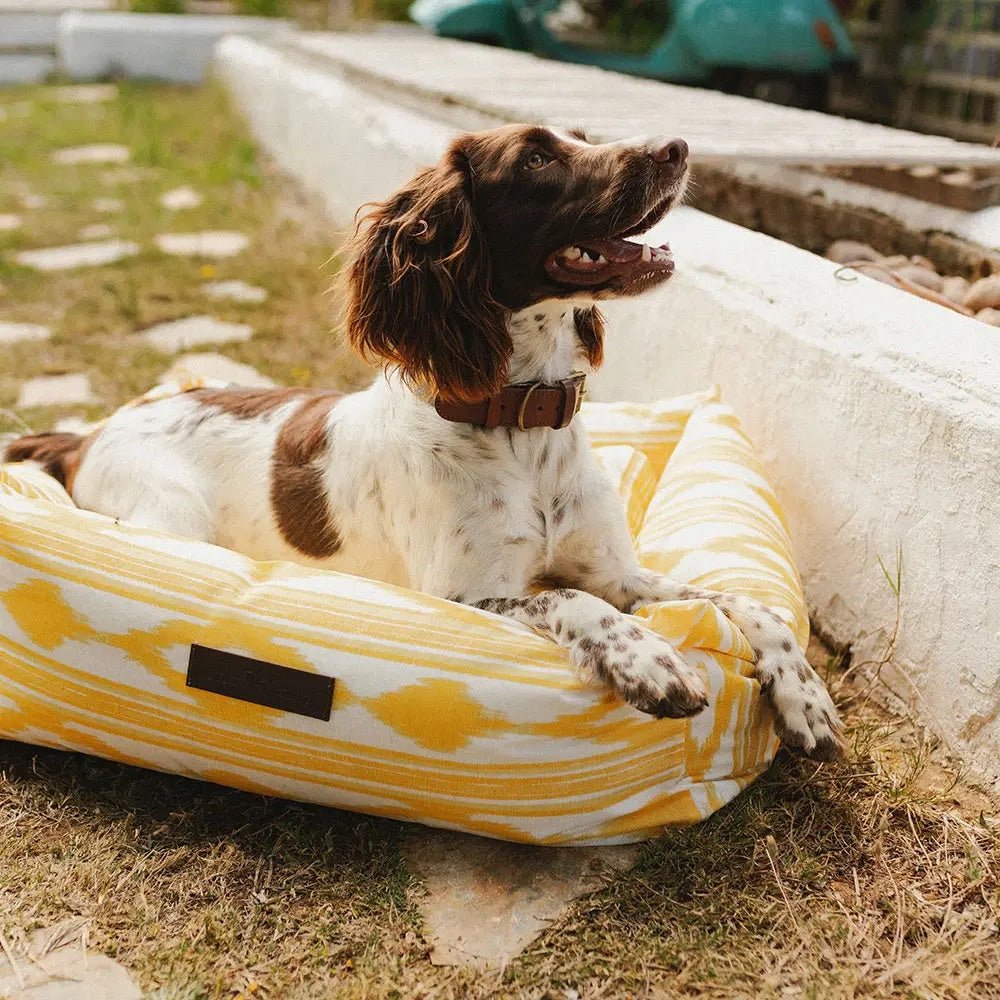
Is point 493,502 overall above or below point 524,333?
below

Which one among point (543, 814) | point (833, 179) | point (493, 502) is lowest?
point (543, 814)

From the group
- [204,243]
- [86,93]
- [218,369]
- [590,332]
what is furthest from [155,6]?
[590,332]

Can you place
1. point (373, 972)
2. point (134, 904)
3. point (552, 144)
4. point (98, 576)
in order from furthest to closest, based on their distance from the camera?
1. point (552, 144)
2. point (98, 576)
3. point (134, 904)
4. point (373, 972)

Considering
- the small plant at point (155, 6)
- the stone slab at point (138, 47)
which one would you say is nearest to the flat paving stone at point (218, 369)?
the stone slab at point (138, 47)

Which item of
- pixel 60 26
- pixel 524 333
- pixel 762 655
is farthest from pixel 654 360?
pixel 60 26

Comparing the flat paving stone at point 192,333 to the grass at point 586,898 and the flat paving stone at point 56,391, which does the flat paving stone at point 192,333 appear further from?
the grass at point 586,898

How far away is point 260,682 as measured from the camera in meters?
2.19

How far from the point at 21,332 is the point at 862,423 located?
11.4 ft

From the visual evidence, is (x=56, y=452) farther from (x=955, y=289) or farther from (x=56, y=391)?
(x=955, y=289)

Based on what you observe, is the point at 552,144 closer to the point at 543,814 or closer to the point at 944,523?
the point at 944,523

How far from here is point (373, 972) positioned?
1.93m

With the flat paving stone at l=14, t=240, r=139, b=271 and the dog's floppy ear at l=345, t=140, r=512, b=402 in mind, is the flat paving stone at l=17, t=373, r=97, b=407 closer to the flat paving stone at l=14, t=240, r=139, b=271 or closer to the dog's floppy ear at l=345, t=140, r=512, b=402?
the flat paving stone at l=14, t=240, r=139, b=271

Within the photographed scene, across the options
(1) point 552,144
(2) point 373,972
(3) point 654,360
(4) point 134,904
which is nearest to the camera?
(2) point 373,972

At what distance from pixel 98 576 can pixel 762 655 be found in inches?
49.7
